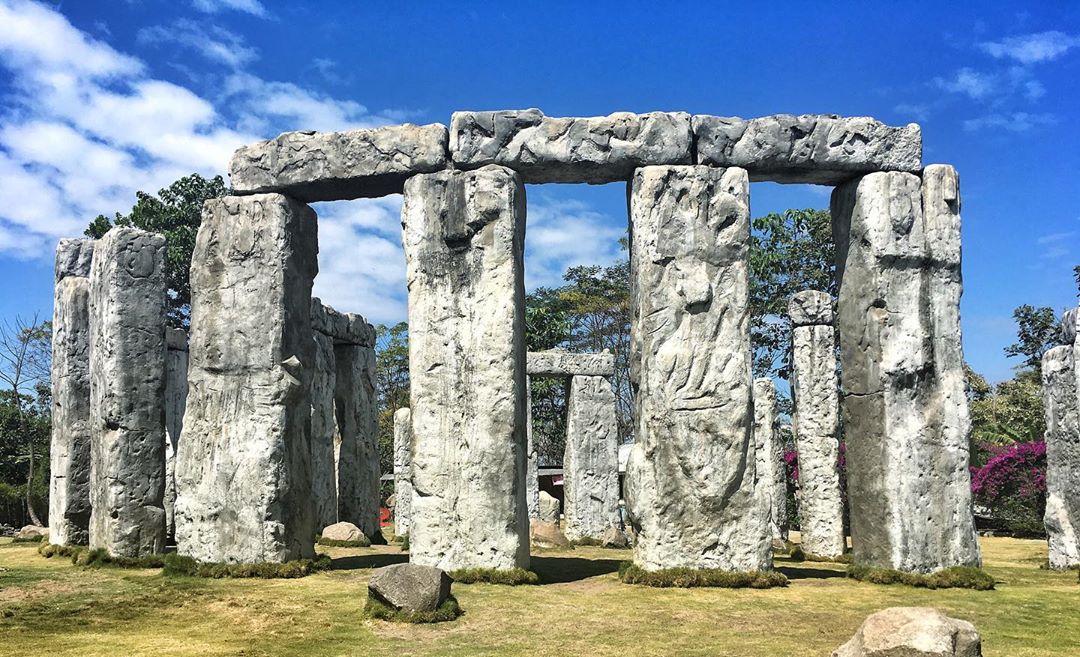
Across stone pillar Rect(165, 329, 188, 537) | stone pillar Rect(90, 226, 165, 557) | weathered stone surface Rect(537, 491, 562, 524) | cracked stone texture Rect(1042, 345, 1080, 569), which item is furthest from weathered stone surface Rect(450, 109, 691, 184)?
weathered stone surface Rect(537, 491, 562, 524)

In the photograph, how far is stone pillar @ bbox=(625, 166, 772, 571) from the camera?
941 cm

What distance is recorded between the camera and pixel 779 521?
608 inches

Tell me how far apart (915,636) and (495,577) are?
4.75 m

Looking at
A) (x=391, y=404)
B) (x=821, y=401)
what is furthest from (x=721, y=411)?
(x=391, y=404)

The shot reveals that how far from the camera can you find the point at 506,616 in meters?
7.73

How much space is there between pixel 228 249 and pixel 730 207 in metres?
5.40

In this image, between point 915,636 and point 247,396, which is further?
point 247,396

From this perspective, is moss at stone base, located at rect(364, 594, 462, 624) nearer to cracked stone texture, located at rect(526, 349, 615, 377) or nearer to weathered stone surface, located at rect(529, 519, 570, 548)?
weathered stone surface, located at rect(529, 519, 570, 548)

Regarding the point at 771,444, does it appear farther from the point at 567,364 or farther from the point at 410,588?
the point at 410,588

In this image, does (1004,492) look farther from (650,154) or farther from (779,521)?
(650,154)

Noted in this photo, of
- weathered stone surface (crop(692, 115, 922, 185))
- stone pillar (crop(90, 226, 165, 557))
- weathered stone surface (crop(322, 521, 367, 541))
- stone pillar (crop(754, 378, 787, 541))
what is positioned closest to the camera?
weathered stone surface (crop(692, 115, 922, 185))

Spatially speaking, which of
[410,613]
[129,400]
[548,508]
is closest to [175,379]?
[129,400]

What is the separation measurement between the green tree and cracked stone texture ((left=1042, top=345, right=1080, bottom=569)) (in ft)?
77.7

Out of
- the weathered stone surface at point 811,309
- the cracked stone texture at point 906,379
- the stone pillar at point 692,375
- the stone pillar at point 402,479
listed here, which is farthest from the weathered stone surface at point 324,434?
the cracked stone texture at point 906,379
